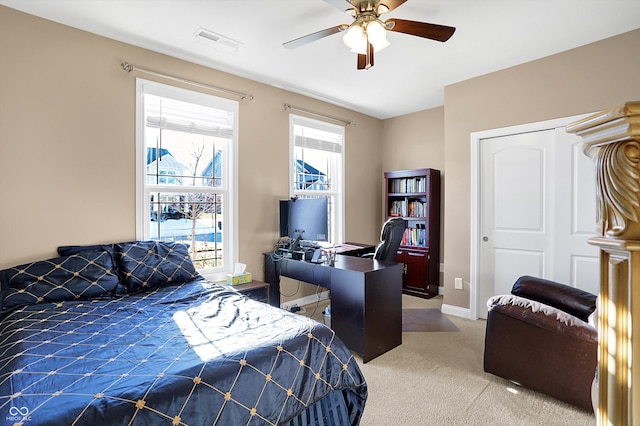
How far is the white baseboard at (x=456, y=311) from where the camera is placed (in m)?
3.71

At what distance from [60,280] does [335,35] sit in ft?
9.01

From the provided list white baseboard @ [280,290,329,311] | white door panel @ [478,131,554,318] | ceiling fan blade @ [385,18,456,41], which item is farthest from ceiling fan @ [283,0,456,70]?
white baseboard @ [280,290,329,311]

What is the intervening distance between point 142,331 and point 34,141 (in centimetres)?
178

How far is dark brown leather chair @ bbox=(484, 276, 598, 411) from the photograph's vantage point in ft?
6.42

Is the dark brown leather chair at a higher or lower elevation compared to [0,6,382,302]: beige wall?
lower

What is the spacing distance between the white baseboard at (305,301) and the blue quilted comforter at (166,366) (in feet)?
6.25

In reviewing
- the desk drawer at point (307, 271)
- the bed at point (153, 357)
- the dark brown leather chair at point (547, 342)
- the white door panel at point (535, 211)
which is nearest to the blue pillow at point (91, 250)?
the bed at point (153, 357)

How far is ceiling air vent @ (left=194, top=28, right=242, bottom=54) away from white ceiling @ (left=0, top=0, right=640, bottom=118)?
5 cm

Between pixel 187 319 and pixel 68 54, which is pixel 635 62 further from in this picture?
pixel 68 54

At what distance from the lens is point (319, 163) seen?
4535 millimetres

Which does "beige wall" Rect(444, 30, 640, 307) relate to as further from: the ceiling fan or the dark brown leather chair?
the ceiling fan

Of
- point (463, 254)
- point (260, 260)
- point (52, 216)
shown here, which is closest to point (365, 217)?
point (463, 254)

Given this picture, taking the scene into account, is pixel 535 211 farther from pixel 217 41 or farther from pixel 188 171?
pixel 188 171

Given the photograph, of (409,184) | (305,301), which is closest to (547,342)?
(305,301)
